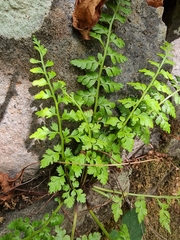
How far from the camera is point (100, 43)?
208 cm

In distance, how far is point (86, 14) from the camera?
1.85 metres

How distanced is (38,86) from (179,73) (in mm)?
1715

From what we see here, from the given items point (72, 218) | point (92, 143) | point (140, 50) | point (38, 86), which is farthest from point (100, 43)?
point (72, 218)

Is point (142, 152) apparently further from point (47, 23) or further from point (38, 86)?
point (47, 23)

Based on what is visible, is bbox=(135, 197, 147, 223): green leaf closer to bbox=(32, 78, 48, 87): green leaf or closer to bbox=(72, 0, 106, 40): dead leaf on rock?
bbox=(32, 78, 48, 87): green leaf

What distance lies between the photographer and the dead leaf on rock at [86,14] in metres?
1.81

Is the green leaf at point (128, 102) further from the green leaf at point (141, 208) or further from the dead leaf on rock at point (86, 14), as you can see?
the green leaf at point (141, 208)

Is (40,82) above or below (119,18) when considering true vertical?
below

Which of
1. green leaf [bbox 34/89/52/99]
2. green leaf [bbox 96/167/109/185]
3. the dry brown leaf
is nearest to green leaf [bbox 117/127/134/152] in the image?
green leaf [bbox 96/167/109/185]

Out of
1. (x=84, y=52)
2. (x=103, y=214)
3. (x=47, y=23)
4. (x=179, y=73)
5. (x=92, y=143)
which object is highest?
(x=47, y=23)

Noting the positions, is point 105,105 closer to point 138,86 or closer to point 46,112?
point 138,86

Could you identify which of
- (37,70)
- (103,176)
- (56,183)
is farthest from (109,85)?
(56,183)

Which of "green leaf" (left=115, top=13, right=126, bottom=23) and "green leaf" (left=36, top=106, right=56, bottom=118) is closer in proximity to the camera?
"green leaf" (left=36, top=106, right=56, bottom=118)

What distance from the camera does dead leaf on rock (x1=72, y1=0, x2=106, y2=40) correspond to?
5.95ft
